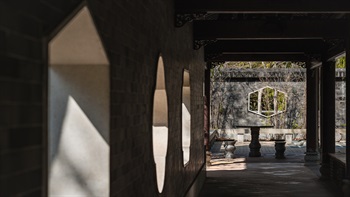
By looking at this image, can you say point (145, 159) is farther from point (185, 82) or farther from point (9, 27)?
point (185, 82)

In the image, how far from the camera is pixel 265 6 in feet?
22.3

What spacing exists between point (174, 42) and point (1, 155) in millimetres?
4779

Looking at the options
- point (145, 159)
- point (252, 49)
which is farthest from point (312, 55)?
point (145, 159)

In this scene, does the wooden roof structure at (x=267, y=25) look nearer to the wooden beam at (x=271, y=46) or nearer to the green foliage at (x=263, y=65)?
the wooden beam at (x=271, y=46)

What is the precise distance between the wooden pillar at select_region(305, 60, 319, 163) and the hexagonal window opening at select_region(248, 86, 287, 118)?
26.8 feet

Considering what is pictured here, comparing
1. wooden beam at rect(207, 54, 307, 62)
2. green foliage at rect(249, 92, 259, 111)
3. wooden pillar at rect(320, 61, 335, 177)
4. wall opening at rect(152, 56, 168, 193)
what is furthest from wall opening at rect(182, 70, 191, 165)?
green foliage at rect(249, 92, 259, 111)

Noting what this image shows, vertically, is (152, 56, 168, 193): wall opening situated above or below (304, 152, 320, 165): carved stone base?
above

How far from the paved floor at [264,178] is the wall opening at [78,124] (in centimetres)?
665

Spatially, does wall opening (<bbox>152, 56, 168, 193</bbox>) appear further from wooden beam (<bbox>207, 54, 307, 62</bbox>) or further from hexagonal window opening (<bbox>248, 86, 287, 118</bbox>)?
hexagonal window opening (<bbox>248, 86, 287, 118</bbox>)

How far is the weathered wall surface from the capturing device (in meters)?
1.74

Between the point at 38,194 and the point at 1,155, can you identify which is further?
the point at 38,194

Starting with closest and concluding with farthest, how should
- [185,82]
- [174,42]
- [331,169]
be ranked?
1. [174,42]
2. [185,82]
3. [331,169]

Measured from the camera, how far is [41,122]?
2008 mm

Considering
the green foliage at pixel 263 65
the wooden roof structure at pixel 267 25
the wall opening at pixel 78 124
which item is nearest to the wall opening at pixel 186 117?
the wooden roof structure at pixel 267 25
